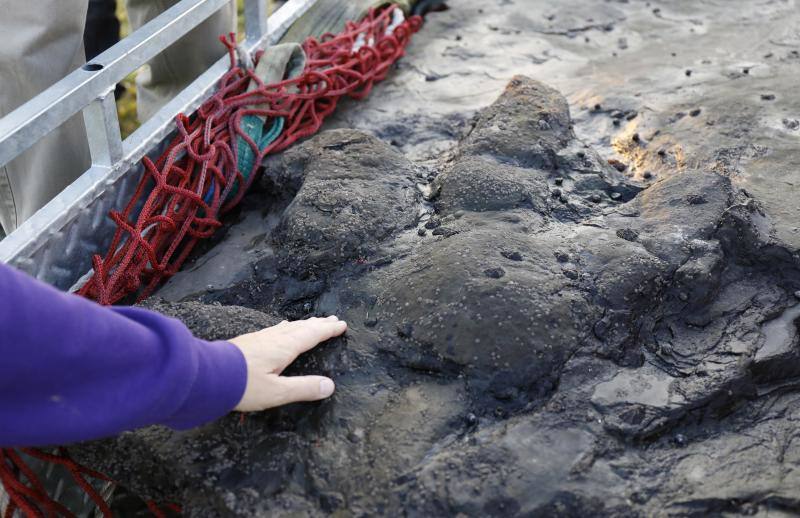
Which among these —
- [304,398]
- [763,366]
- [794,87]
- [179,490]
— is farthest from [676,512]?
[794,87]

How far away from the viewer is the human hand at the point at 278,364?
1.97 meters

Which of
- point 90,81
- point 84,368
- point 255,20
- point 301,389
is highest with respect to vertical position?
point 90,81

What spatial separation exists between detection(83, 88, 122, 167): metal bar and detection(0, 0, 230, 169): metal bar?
0.04m

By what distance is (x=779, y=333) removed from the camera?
2.40 meters

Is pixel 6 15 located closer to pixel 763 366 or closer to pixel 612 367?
pixel 612 367

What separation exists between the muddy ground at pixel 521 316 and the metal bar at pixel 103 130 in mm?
455

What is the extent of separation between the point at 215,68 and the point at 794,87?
2393 mm

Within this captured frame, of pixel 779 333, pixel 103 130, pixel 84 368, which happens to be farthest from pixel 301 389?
pixel 779 333

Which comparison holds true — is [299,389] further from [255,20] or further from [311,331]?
[255,20]

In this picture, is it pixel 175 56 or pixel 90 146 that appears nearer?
pixel 90 146

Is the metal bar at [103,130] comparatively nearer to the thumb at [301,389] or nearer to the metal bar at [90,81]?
the metal bar at [90,81]

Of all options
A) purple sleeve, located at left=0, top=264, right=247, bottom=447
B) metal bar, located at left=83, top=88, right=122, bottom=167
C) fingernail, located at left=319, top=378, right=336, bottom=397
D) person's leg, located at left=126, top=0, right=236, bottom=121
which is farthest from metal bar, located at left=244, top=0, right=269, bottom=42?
purple sleeve, located at left=0, top=264, right=247, bottom=447

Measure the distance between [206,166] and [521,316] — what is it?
4.37ft

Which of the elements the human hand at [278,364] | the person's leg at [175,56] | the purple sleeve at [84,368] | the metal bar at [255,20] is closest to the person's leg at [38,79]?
the person's leg at [175,56]
